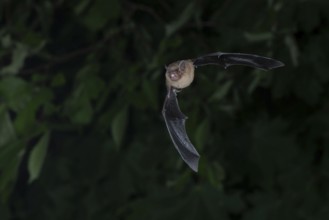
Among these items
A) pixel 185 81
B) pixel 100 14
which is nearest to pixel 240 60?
pixel 185 81

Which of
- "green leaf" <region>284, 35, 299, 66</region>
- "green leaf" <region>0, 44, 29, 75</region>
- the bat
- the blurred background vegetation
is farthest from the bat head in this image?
"green leaf" <region>284, 35, 299, 66</region>

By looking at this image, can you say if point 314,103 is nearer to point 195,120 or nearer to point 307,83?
point 307,83

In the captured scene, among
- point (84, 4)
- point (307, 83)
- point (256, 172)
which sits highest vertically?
point (84, 4)

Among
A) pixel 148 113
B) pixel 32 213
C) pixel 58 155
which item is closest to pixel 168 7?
pixel 148 113

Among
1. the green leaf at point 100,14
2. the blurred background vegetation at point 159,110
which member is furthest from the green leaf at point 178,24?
the green leaf at point 100,14

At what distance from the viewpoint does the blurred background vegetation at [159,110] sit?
0.99m

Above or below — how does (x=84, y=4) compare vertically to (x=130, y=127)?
above

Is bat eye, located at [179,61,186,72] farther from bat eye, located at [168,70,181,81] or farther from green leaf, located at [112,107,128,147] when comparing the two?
green leaf, located at [112,107,128,147]

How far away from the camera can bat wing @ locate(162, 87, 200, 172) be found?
0.22 metres

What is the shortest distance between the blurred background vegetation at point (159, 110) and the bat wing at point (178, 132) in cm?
64

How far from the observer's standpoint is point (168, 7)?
1.31m

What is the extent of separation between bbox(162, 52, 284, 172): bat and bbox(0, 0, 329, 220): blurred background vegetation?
63 centimetres

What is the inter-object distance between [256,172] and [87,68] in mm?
482

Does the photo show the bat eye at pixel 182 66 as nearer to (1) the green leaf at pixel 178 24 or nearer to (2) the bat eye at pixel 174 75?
(2) the bat eye at pixel 174 75
